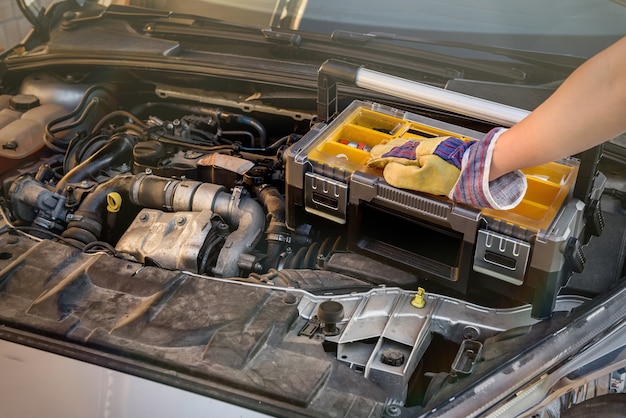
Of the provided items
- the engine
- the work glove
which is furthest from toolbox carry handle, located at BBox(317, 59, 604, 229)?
the engine

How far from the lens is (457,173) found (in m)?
1.46

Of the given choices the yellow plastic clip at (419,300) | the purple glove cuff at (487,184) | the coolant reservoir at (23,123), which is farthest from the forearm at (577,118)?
the coolant reservoir at (23,123)

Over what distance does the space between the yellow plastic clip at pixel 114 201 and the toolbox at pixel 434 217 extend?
19.4 inches

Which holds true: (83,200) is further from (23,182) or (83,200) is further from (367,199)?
(367,199)

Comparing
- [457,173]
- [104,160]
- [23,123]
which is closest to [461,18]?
[457,173]

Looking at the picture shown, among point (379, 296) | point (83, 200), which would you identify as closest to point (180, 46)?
point (83, 200)

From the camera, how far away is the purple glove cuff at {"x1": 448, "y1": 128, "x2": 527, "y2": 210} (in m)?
1.41

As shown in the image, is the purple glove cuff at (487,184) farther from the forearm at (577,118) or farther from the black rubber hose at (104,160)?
the black rubber hose at (104,160)

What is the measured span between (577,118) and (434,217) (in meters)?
0.39

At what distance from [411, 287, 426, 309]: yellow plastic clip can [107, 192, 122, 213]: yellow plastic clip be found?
0.86 meters

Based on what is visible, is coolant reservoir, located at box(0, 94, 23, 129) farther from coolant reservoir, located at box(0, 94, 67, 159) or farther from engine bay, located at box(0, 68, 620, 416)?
engine bay, located at box(0, 68, 620, 416)

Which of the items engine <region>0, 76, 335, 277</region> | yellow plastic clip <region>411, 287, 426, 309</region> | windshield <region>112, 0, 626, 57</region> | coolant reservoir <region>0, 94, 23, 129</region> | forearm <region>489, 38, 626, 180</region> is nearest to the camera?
forearm <region>489, 38, 626, 180</region>

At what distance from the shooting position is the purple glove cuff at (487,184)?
1.41 meters

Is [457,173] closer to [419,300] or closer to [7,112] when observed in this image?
[419,300]
